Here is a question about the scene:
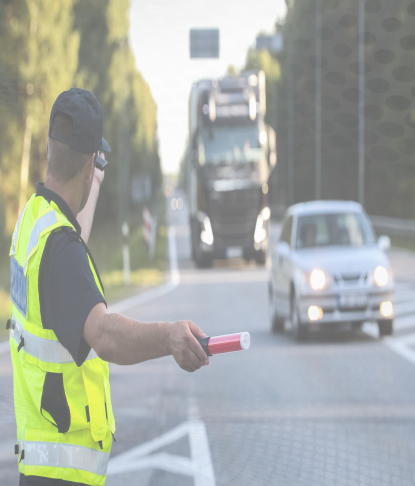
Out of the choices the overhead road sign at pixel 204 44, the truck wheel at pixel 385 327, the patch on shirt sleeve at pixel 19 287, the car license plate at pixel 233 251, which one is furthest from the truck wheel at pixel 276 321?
the overhead road sign at pixel 204 44

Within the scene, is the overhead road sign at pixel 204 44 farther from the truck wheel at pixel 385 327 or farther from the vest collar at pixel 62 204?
the vest collar at pixel 62 204

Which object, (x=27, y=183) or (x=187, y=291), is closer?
(x=187, y=291)

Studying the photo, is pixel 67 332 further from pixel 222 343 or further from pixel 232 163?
pixel 232 163

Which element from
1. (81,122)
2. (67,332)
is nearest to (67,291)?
(67,332)

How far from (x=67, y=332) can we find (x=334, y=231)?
10.3 m

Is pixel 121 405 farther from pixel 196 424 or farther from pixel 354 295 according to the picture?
pixel 354 295

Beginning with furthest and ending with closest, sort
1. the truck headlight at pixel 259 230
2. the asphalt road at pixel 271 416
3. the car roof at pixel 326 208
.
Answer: the truck headlight at pixel 259 230, the car roof at pixel 326 208, the asphalt road at pixel 271 416

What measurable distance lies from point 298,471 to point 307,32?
61.0 meters

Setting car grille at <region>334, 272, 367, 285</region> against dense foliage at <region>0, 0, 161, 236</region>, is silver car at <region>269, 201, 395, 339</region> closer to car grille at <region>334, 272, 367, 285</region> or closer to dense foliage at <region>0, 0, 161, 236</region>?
car grille at <region>334, 272, 367, 285</region>

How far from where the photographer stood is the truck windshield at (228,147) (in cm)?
2470

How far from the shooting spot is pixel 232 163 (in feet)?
81.5

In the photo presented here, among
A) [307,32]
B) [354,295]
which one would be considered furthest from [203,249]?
[307,32]

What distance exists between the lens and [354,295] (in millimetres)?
11211

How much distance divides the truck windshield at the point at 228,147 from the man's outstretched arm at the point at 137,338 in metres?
22.5
